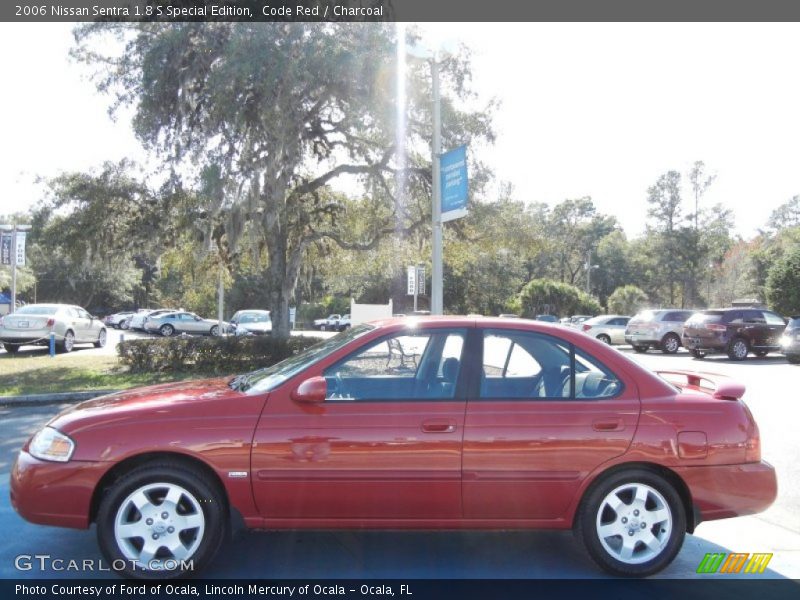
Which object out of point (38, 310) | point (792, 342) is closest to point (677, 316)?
point (792, 342)

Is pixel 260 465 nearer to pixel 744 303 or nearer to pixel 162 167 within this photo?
pixel 162 167

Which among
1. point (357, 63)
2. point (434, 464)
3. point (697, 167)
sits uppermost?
point (697, 167)

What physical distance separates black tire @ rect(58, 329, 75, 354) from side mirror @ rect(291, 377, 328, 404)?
19.4 m

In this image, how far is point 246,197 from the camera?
15266 mm

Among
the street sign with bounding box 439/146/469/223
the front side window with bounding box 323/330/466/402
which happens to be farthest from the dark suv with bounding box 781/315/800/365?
Result: the front side window with bounding box 323/330/466/402

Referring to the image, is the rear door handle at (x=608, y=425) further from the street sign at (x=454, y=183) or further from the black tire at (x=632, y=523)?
the street sign at (x=454, y=183)

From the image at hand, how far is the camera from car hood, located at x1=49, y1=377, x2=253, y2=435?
13.3 feet

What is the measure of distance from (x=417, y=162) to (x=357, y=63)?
432 centimetres

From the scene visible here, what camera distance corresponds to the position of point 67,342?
20.9 meters

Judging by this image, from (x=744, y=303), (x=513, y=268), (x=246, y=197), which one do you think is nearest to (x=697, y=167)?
(x=513, y=268)

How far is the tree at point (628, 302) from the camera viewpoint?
4897 cm

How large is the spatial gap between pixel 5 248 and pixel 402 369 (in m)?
23.9

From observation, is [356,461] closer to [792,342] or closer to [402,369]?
[402,369]

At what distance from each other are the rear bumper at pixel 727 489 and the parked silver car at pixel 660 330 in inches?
851
